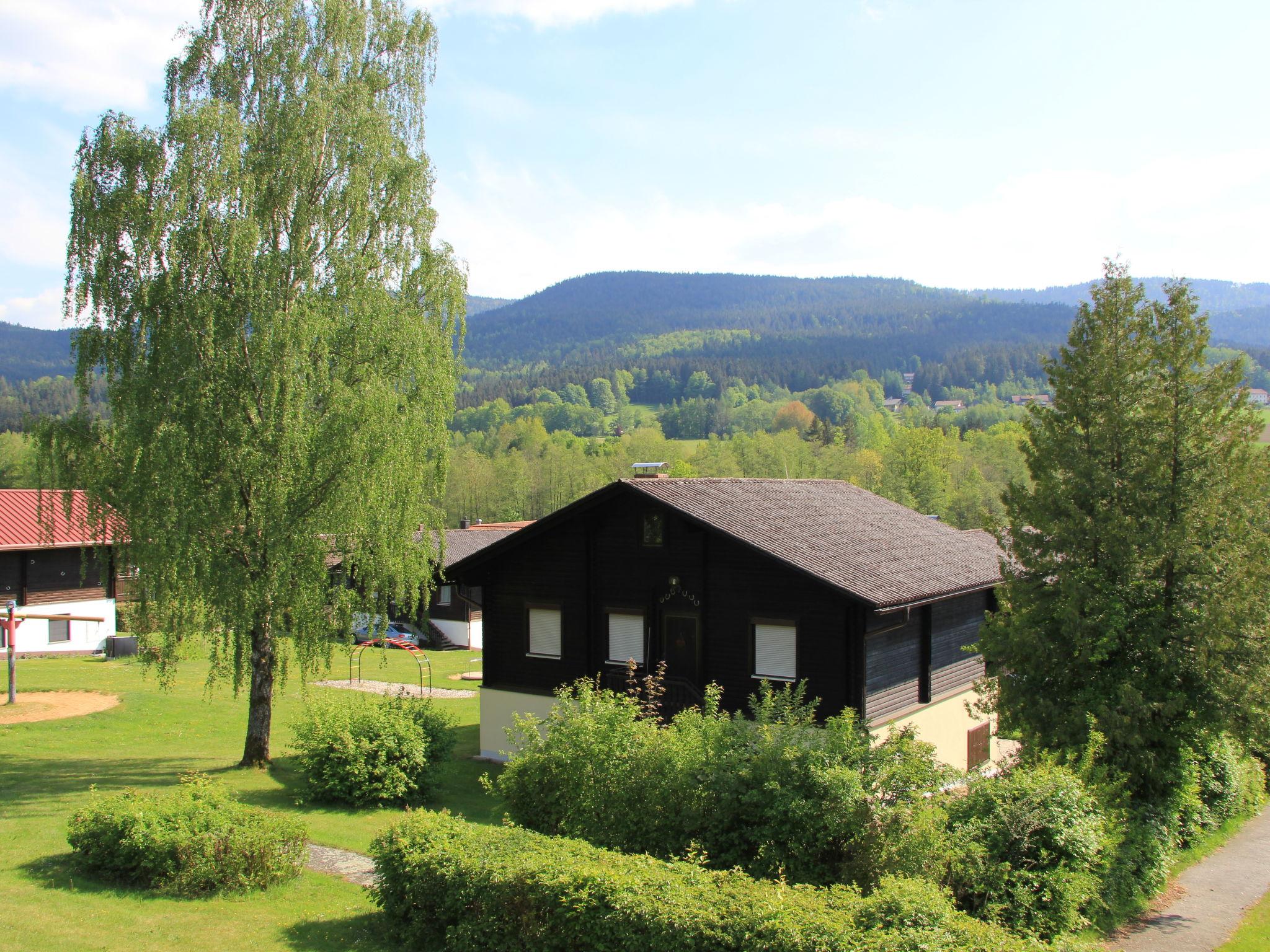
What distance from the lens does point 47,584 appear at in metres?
39.1

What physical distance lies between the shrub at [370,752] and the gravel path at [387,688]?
43.9ft

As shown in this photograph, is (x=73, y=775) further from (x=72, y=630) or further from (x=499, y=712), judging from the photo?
(x=72, y=630)

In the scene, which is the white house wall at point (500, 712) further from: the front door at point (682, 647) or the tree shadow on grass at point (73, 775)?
the tree shadow on grass at point (73, 775)

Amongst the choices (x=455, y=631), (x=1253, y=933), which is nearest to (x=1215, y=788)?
(x=1253, y=933)

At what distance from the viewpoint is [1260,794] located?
2111 cm

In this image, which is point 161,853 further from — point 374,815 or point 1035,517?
point 1035,517

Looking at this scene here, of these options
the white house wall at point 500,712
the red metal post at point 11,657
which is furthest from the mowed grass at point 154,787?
the red metal post at point 11,657

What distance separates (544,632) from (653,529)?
394 centimetres

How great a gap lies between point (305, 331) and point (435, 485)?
15.3 feet

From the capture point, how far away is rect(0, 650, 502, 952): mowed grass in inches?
468

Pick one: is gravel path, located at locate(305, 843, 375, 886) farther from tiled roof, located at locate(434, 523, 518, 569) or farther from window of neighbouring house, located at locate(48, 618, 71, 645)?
tiled roof, located at locate(434, 523, 518, 569)

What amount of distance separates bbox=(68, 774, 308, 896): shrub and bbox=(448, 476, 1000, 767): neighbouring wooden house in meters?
8.42

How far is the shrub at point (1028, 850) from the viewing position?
39.2 feet

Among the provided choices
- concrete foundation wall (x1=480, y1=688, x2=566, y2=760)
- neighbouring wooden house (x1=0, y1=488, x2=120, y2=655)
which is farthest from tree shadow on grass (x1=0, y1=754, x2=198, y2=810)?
neighbouring wooden house (x1=0, y1=488, x2=120, y2=655)
